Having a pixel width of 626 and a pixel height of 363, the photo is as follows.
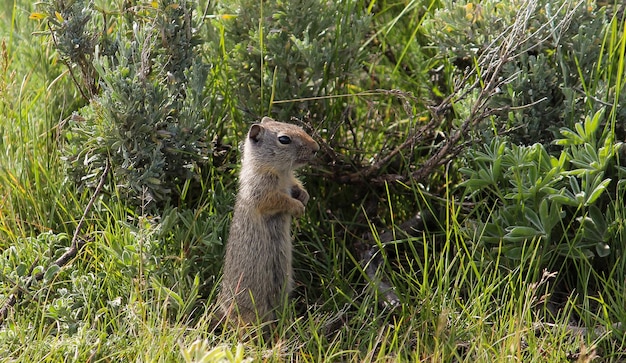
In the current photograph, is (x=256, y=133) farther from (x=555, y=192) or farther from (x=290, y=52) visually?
(x=555, y=192)

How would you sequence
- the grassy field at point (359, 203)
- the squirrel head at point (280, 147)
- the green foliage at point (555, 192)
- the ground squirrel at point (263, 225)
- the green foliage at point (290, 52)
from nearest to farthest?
1. the grassy field at point (359, 203)
2. the green foliage at point (555, 192)
3. the ground squirrel at point (263, 225)
4. the squirrel head at point (280, 147)
5. the green foliage at point (290, 52)

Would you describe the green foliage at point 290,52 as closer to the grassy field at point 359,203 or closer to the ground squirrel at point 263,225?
the grassy field at point 359,203

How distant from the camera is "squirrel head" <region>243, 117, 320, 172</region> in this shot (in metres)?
3.97

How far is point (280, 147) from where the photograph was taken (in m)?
3.97

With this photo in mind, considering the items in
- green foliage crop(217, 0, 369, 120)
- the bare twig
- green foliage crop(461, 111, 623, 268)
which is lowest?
the bare twig

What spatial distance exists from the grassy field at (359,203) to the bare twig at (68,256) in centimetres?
1

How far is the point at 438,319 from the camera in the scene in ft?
11.7

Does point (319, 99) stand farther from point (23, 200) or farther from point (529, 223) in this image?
point (23, 200)

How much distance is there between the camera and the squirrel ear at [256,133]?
12.9 feet

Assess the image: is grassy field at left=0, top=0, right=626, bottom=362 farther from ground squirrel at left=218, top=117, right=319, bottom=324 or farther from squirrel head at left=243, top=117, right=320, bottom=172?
squirrel head at left=243, top=117, right=320, bottom=172

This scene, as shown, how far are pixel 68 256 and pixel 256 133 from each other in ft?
3.57

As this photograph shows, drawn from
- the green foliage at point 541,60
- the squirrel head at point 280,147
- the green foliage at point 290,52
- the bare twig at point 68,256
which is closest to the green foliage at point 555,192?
the green foliage at point 541,60

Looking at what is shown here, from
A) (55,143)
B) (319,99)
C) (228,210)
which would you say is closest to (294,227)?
(228,210)

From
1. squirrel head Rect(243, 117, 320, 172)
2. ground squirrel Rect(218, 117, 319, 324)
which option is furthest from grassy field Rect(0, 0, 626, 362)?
squirrel head Rect(243, 117, 320, 172)
